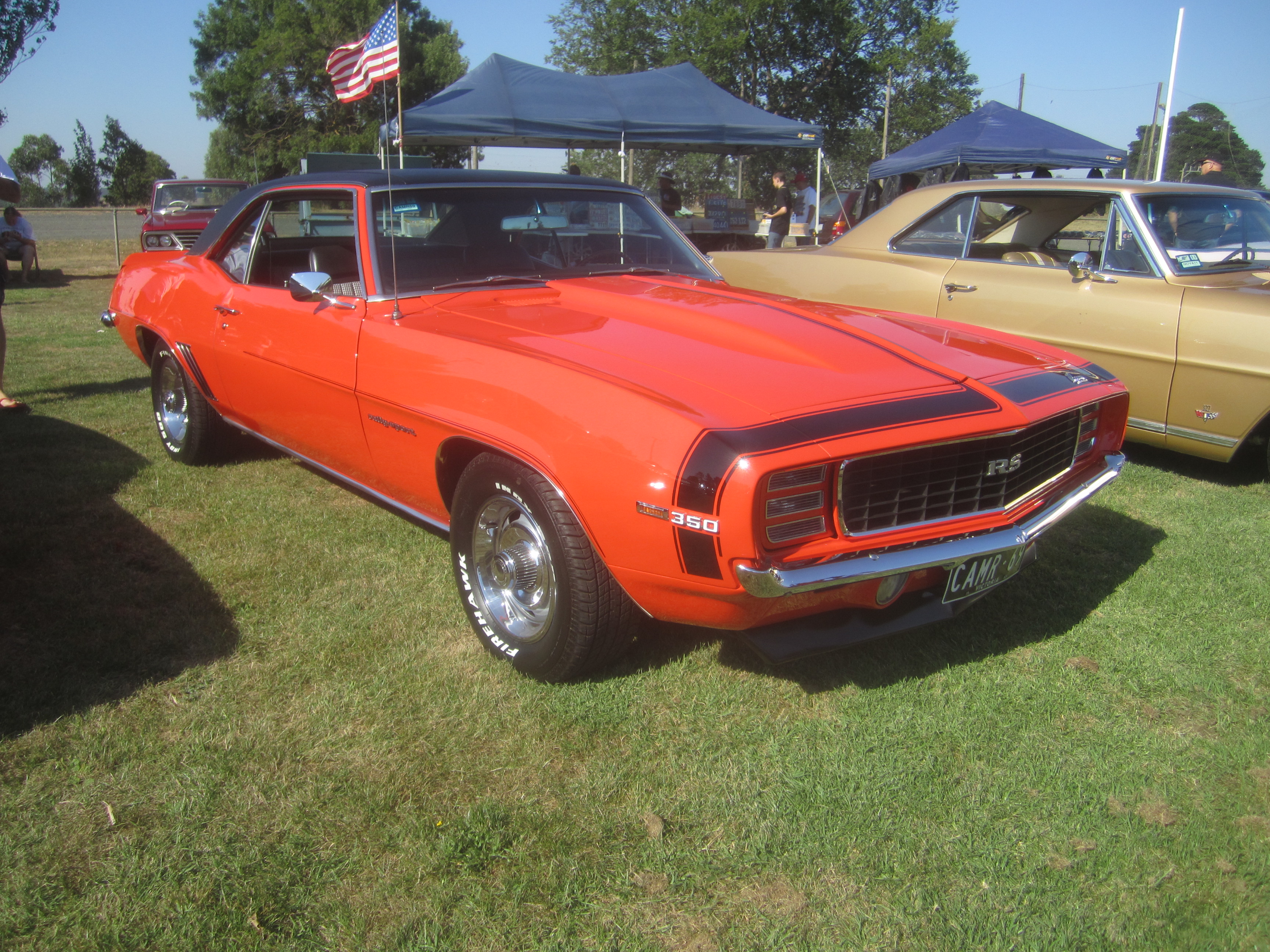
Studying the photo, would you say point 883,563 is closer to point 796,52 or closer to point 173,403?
point 173,403

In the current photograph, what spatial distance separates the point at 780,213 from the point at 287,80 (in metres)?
37.6

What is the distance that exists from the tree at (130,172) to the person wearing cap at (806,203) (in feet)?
134

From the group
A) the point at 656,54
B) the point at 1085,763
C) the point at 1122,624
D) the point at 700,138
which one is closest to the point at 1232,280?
the point at 1122,624

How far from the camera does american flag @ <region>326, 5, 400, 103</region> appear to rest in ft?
16.5

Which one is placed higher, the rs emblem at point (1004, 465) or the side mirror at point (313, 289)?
the side mirror at point (313, 289)

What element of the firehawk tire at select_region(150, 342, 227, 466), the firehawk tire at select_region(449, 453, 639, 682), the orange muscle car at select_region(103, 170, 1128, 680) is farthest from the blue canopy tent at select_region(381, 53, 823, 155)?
the firehawk tire at select_region(449, 453, 639, 682)

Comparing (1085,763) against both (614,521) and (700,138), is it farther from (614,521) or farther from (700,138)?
(700,138)

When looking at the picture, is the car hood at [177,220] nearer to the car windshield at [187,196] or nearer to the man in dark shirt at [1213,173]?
the car windshield at [187,196]

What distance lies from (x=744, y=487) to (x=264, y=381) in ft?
8.31

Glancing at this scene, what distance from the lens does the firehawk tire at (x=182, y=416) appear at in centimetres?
452

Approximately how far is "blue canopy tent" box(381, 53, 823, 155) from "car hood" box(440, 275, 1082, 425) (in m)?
10.1

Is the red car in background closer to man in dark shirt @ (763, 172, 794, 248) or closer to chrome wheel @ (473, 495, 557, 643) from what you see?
man in dark shirt @ (763, 172, 794, 248)

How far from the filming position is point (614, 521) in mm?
2252

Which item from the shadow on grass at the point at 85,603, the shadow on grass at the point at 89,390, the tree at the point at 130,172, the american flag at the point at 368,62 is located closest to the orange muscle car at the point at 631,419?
the shadow on grass at the point at 85,603
